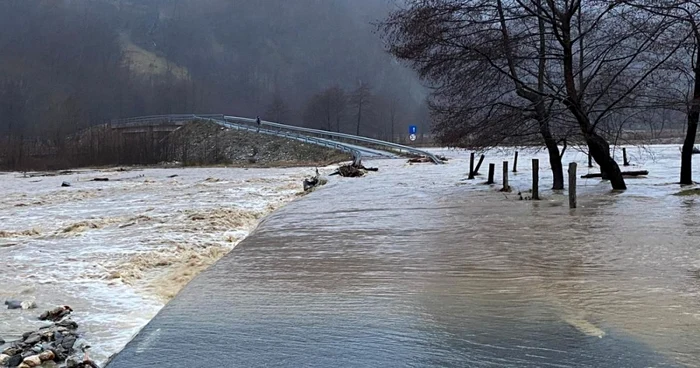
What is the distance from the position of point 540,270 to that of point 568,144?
13.0 metres

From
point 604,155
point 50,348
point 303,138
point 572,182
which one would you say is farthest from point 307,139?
point 50,348

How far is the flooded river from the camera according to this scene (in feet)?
19.4

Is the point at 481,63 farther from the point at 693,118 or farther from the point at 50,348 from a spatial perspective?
the point at 50,348

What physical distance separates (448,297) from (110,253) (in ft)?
23.4

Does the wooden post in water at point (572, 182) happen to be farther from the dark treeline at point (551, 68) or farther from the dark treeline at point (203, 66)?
the dark treeline at point (203, 66)

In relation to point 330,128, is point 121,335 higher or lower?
lower

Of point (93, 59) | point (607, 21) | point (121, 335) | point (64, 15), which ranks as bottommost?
point (121, 335)

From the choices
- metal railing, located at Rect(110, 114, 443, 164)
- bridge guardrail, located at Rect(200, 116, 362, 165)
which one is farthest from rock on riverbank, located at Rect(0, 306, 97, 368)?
bridge guardrail, located at Rect(200, 116, 362, 165)

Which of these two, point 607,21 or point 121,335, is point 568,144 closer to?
point 607,21

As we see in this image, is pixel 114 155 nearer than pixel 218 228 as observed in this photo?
No

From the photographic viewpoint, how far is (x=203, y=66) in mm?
178250

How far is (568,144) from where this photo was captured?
838 inches

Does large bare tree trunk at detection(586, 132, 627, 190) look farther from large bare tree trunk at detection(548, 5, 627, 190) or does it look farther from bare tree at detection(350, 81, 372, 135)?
bare tree at detection(350, 81, 372, 135)

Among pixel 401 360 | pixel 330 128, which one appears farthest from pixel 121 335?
pixel 330 128
